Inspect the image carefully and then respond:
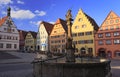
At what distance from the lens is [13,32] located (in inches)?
2788

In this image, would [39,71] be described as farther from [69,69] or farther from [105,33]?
[105,33]

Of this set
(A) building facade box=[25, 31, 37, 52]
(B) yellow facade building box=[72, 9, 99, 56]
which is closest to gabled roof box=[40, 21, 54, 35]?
(A) building facade box=[25, 31, 37, 52]

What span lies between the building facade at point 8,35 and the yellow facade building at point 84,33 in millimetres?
23050

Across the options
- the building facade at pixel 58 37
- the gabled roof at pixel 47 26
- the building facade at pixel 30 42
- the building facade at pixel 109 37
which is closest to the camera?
the building facade at pixel 109 37

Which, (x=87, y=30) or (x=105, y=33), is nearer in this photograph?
(x=105, y=33)

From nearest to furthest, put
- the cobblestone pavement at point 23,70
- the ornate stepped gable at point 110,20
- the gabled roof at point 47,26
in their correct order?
the cobblestone pavement at point 23,70 < the ornate stepped gable at point 110,20 < the gabled roof at point 47,26

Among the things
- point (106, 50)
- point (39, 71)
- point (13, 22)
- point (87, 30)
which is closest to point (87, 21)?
point (87, 30)

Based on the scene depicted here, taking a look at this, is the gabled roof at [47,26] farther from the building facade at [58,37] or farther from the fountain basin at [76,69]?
the fountain basin at [76,69]

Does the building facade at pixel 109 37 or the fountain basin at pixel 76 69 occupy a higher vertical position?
the building facade at pixel 109 37

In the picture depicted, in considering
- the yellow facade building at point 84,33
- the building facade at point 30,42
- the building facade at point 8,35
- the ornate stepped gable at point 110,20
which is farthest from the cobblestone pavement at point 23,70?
the building facade at point 30,42

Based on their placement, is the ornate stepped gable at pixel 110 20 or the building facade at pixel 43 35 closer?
the ornate stepped gable at pixel 110 20

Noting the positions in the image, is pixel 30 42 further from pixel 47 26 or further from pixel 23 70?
pixel 23 70

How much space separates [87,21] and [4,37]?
30123 mm

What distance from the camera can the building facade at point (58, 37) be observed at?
70.6 meters
